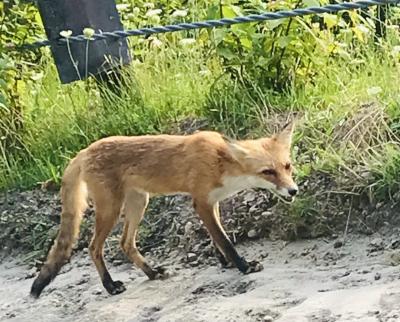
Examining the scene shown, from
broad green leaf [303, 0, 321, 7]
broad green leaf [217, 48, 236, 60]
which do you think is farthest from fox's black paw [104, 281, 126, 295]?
broad green leaf [303, 0, 321, 7]

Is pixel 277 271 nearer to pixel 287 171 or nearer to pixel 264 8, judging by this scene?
pixel 287 171

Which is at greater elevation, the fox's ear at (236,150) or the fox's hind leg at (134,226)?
the fox's ear at (236,150)

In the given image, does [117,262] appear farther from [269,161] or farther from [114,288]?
[269,161]

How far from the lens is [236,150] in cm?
537

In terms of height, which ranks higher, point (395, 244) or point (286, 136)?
point (286, 136)

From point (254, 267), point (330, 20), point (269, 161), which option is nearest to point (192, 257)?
point (254, 267)

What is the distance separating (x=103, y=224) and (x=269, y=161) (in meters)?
0.94

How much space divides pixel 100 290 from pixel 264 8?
2.10 meters

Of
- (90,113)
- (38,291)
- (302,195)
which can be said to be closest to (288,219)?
(302,195)

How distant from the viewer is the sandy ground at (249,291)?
15.0ft

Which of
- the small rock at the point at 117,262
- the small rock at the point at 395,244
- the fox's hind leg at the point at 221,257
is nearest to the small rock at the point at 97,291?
the small rock at the point at 117,262

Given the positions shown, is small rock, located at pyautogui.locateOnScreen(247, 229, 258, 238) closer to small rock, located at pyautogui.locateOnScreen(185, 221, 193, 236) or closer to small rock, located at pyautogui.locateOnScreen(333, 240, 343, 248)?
small rock, located at pyautogui.locateOnScreen(185, 221, 193, 236)

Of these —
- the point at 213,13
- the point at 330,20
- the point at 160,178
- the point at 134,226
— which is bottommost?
the point at 134,226

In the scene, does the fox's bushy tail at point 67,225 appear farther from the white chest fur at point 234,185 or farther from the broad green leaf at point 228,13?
the broad green leaf at point 228,13
